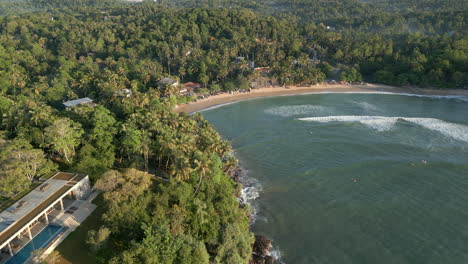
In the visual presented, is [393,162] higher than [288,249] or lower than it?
higher

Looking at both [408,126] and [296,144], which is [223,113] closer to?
[296,144]

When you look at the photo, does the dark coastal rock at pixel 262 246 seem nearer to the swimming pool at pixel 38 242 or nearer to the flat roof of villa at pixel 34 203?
the swimming pool at pixel 38 242

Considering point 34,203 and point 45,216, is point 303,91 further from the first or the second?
point 34,203

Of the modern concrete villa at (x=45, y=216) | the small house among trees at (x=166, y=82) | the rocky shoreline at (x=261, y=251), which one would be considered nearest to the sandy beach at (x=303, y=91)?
the small house among trees at (x=166, y=82)

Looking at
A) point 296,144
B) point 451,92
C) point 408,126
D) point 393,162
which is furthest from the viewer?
point 451,92

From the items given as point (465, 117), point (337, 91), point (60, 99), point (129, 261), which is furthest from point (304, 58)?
point (129, 261)

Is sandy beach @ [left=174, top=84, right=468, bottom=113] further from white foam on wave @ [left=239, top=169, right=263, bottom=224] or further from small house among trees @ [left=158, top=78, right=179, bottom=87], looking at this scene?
white foam on wave @ [left=239, top=169, right=263, bottom=224]
